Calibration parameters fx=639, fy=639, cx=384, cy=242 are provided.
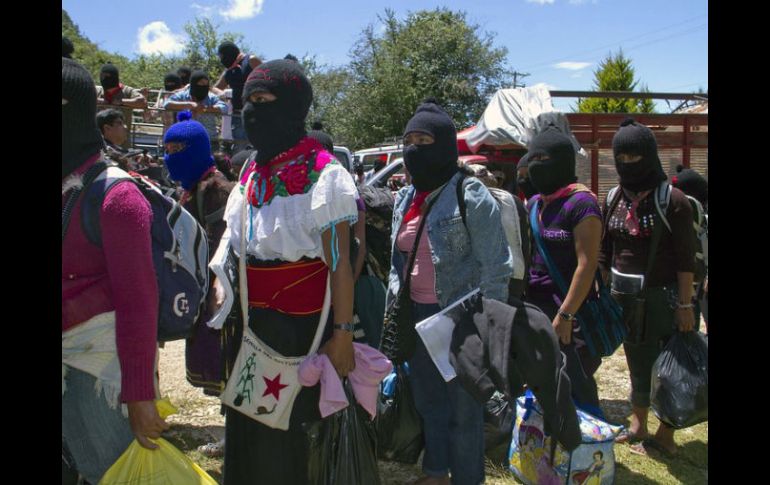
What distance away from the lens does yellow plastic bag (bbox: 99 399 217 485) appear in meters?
1.92

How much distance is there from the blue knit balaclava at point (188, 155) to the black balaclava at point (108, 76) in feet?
15.4

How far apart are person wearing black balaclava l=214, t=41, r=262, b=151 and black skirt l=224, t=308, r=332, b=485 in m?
4.70

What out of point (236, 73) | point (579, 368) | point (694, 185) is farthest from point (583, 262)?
point (236, 73)

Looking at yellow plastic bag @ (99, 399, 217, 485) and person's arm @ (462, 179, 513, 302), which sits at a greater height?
person's arm @ (462, 179, 513, 302)

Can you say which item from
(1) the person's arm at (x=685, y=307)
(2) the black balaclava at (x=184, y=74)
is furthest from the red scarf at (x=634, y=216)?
(2) the black balaclava at (x=184, y=74)

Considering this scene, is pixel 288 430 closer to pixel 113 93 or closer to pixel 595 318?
pixel 595 318

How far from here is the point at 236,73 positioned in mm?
7086

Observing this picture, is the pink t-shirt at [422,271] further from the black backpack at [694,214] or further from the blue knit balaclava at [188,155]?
the black backpack at [694,214]

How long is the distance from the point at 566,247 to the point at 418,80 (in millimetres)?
27948

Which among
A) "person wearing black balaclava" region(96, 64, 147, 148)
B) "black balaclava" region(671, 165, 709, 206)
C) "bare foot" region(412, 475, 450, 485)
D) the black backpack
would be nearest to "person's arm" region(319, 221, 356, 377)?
"bare foot" region(412, 475, 450, 485)

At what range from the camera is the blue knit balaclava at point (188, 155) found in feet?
12.8

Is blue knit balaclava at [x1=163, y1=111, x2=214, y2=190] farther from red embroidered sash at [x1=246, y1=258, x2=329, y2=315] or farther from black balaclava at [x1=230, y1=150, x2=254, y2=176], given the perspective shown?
red embroidered sash at [x1=246, y1=258, x2=329, y2=315]

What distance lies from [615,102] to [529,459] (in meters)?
34.9
